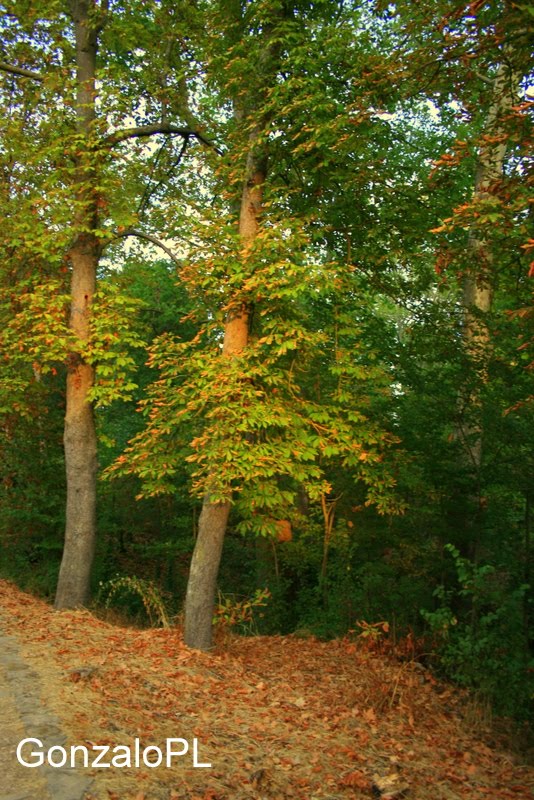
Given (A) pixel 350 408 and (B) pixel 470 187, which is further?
(B) pixel 470 187

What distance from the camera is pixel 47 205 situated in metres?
10.9

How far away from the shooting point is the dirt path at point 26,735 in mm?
4613

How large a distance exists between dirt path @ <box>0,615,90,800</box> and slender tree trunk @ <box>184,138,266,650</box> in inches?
103

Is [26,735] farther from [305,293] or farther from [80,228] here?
[80,228]

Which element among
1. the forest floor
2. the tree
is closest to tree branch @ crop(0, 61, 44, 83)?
the tree

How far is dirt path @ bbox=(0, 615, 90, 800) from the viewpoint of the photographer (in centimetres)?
461

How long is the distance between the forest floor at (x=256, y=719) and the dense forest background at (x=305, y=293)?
695 millimetres

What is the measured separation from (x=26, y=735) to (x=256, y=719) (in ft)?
8.30

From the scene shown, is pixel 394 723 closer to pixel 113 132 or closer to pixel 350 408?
pixel 350 408

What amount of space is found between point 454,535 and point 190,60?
9.02 metres

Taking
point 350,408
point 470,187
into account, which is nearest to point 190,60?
point 470,187

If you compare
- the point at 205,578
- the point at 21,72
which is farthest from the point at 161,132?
the point at 205,578

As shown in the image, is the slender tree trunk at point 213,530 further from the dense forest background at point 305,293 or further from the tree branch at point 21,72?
the tree branch at point 21,72

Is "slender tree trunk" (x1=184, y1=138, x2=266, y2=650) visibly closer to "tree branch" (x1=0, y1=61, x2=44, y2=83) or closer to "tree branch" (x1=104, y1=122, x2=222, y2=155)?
"tree branch" (x1=104, y1=122, x2=222, y2=155)
